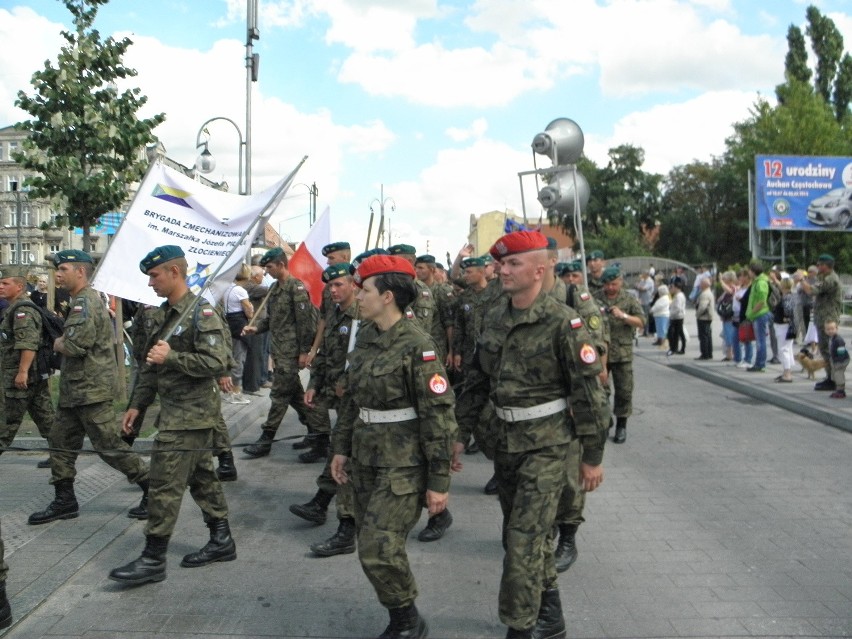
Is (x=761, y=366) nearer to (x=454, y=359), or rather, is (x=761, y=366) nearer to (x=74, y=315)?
(x=454, y=359)

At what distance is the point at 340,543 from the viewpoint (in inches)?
202

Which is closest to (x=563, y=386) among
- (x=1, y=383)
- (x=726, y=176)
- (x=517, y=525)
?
(x=517, y=525)

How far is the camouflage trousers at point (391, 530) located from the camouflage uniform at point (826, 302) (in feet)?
30.3

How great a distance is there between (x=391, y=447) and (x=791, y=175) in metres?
28.7

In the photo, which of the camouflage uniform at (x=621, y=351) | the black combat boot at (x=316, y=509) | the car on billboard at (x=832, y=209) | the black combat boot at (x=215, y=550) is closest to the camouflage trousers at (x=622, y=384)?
the camouflage uniform at (x=621, y=351)

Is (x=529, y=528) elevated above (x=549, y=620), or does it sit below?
above

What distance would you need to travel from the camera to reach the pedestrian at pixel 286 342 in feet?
26.1

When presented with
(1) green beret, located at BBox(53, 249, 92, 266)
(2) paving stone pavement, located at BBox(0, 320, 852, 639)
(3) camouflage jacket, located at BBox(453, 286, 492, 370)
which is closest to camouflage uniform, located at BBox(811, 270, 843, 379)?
(2) paving stone pavement, located at BBox(0, 320, 852, 639)

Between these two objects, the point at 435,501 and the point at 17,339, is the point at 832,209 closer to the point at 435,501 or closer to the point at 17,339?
the point at 17,339

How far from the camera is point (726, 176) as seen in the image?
197ft

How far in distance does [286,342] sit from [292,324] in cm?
19

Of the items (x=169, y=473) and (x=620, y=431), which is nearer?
(x=169, y=473)

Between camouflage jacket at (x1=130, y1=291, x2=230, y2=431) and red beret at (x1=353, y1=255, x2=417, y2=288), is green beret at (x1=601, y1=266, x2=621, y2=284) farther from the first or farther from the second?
red beret at (x1=353, y1=255, x2=417, y2=288)

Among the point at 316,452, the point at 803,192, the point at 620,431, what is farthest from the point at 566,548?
the point at 803,192
